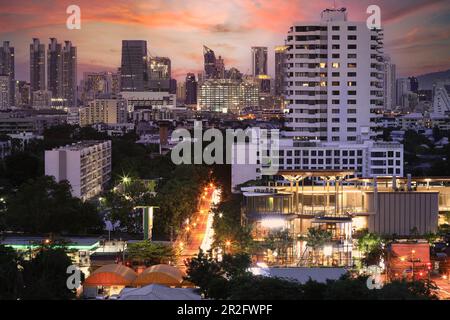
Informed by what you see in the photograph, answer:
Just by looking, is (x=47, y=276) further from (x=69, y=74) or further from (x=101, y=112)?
(x=69, y=74)

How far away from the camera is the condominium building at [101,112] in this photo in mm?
65438

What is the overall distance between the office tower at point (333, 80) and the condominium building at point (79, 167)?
5.32 m

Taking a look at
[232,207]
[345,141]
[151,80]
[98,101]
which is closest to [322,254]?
[232,207]

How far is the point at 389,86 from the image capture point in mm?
57031

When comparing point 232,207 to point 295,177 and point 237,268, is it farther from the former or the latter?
point 237,268

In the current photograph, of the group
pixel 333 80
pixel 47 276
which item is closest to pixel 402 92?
pixel 333 80

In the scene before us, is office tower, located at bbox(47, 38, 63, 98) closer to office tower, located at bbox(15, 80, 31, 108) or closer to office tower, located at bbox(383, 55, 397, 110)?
office tower, located at bbox(15, 80, 31, 108)

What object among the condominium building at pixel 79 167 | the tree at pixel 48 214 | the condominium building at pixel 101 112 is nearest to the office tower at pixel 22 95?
the condominium building at pixel 101 112

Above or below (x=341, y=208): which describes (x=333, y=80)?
above

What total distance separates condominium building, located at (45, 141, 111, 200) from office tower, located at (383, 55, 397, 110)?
2521 centimetres

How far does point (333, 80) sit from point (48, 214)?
10877 mm

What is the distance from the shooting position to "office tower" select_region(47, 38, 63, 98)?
69.0m

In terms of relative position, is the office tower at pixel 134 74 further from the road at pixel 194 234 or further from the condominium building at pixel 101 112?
the road at pixel 194 234
